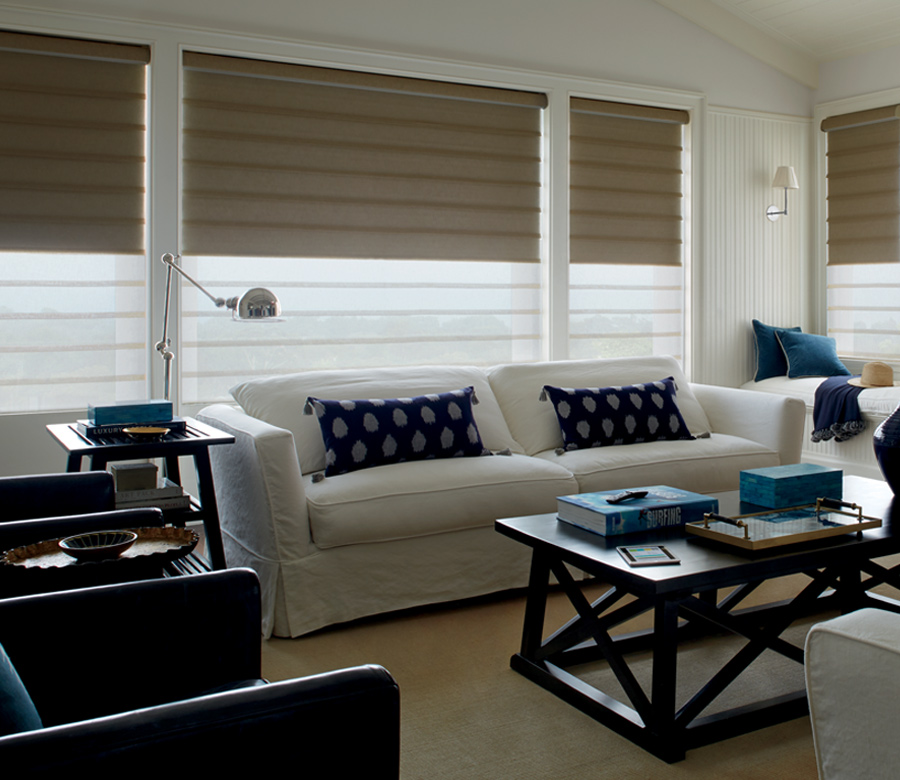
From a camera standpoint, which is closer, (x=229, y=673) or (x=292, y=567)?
(x=229, y=673)

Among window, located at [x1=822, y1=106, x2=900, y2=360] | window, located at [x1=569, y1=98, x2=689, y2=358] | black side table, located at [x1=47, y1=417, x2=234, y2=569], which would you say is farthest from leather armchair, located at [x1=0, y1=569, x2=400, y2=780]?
window, located at [x1=822, y1=106, x2=900, y2=360]

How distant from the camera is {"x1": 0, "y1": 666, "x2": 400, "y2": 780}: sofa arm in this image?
104 centimetres

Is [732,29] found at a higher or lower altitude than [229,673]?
higher

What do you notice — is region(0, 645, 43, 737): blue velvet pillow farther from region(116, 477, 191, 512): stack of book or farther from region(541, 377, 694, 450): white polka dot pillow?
region(541, 377, 694, 450): white polka dot pillow

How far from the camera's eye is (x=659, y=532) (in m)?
2.39

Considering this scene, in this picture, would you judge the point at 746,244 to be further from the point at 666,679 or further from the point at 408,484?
the point at 666,679

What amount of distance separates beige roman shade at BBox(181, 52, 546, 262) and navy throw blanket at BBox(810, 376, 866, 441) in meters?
1.89

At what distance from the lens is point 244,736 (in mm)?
1126

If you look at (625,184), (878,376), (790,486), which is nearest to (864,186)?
(878,376)

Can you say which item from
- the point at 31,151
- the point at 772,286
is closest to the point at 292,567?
the point at 31,151

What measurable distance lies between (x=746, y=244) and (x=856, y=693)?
4779 mm

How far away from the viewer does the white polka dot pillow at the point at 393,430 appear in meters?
3.21

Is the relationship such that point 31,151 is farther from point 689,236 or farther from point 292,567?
point 689,236

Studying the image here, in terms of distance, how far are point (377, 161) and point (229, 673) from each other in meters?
3.22
